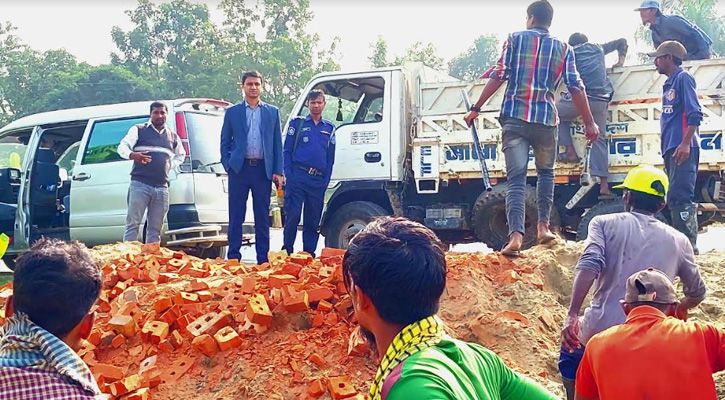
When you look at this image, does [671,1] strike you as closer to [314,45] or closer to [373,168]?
[314,45]

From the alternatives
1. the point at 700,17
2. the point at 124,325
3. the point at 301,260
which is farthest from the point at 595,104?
the point at 700,17

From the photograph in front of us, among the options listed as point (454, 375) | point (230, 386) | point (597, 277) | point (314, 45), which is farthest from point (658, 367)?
point (314, 45)

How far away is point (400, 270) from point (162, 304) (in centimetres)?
315

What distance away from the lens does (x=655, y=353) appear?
95.3 inches

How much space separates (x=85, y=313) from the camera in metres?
1.91

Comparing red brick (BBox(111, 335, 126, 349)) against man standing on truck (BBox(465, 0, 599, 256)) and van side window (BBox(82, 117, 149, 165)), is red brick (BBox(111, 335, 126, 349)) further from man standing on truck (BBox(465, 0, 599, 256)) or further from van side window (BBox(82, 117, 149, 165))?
van side window (BBox(82, 117, 149, 165))

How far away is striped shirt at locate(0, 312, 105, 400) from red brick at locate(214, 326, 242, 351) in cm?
204

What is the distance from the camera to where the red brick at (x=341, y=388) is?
10.8ft

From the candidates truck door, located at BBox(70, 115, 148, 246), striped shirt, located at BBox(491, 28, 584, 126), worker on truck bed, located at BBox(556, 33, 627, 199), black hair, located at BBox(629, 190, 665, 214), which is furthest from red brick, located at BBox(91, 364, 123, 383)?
worker on truck bed, located at BBox(556, 33, 627, 199)

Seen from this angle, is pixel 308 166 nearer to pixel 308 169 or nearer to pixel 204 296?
pixel 308 169

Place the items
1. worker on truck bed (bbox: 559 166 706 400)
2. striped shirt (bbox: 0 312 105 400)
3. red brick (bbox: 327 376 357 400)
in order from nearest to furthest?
striped shirt (bbox: 0 312 105 400) → worker on truck bed (bbox: 559 166 706 400) → red brick (bbox: 327 376 357 400)

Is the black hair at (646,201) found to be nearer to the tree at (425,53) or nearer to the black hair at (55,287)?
the black hair at (55,287)

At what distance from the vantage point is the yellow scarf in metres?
1.39

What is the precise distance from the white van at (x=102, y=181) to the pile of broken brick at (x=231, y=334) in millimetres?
2885
